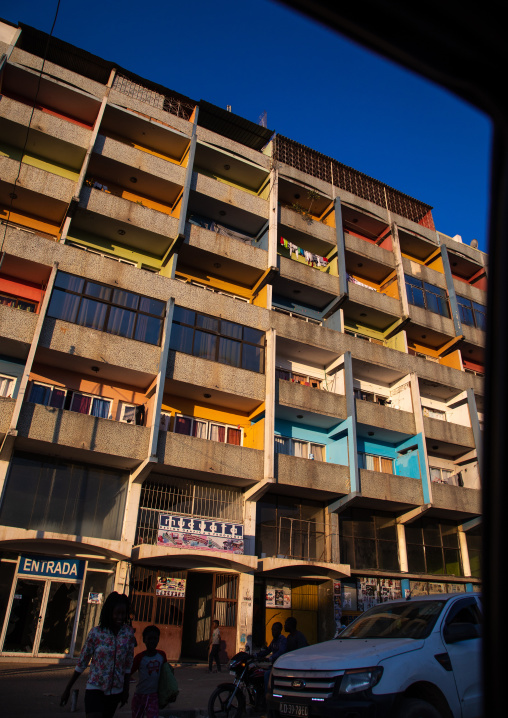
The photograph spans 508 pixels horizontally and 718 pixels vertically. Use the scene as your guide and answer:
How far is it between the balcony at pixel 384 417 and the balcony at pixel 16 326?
45.8 ft

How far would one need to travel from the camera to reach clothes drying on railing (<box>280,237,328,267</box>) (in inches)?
1061

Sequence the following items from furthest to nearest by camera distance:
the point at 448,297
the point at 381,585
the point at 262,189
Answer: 1. the point at 448,297
2. the point at 262,189
3. the point at 381,585

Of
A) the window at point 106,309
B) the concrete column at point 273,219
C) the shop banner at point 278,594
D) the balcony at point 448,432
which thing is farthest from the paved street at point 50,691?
the concrete column at point 273,219

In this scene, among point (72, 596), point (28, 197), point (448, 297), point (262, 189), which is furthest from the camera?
point (448, 297)

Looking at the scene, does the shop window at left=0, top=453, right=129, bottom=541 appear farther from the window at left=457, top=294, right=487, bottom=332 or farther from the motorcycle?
the window at left=457, top=294, right=487, bottom=332

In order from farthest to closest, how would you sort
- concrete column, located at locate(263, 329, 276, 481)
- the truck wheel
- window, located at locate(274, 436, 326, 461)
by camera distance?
window, located at locate(274, 436, 326, 461) < concrete column, located at locate(263, 329, 276, 481) < the truck wheel

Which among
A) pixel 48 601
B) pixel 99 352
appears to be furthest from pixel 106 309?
pixel 48 601

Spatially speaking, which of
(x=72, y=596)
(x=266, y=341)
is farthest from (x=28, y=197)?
(x=72, y=596)

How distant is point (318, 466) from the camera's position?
20.9 m

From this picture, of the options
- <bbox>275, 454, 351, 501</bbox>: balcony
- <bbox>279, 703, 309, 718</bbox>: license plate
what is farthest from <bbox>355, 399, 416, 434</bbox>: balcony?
<bbox>279, 703, 309, 718</bbox>: license plate

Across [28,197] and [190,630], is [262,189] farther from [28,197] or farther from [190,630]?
[190,630]

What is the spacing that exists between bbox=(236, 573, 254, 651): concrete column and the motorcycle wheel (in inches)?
391

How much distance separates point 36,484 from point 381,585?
1455 centimetres

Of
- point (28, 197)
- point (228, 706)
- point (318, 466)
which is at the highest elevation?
point (28, 197)
